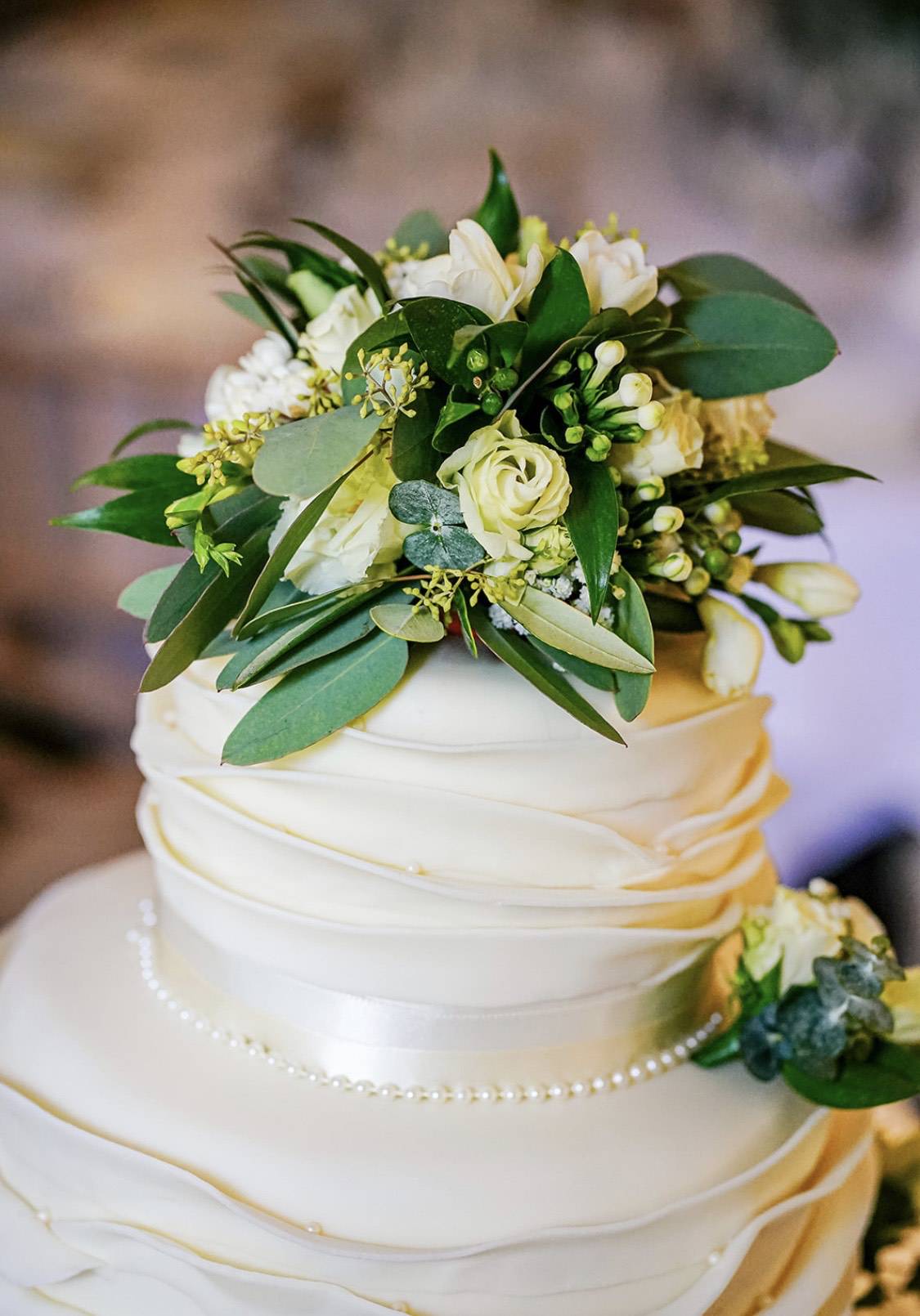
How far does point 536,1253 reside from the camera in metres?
1.03

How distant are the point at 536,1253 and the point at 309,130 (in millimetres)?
3768

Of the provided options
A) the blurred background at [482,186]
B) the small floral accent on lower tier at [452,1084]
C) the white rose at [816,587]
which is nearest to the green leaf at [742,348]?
the white rose at [816,587]

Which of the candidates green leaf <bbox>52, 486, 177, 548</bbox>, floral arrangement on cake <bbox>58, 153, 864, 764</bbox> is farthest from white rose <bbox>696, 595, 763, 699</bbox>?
green leaf <bbox>52, 486, 177, 548</bbox>

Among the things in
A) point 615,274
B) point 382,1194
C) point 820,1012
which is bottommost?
point 382,1194

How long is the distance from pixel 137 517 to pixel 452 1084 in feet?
2.25

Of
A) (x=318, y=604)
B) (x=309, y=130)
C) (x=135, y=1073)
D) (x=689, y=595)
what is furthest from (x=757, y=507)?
(x=309, y=130)

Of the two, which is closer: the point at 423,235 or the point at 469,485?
the point at 469,485

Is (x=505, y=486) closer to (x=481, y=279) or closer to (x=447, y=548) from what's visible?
(x=447, y=548)

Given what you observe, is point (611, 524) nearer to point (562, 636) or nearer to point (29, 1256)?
point (562, 636)

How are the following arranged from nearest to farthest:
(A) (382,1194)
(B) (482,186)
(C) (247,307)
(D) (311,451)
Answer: (D) (311,451) < (A) (382,1194) < (C) (247,307) < (B) (482,186)

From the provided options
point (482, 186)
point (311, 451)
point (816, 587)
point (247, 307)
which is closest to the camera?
point (311, 451)

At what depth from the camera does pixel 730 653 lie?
1.18 m

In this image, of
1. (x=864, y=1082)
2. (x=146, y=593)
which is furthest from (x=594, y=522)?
(x=864, y=1082)

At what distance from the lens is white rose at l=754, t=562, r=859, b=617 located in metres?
1.27
